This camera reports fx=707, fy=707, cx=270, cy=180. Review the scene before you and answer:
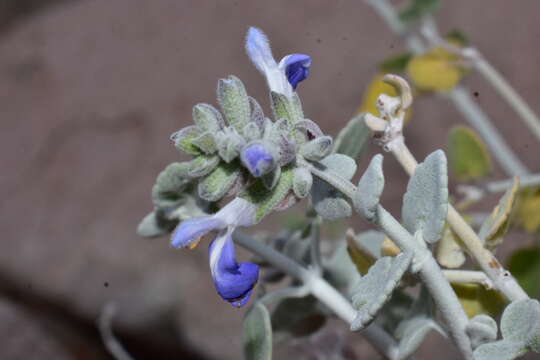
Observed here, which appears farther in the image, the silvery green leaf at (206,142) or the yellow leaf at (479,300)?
the yellow leaf at (479,300)

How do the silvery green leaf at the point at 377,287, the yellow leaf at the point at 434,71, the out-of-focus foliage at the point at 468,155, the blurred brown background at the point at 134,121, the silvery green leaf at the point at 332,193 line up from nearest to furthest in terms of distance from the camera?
the silvery green leaf at the point at 377,287 → the silvery green leaf at the point at 332,193 → the out-of-focus foliage at the point at 468,155 → the yellow leaf at the point at 434,71 → the blurred brown background at the point at 134,121

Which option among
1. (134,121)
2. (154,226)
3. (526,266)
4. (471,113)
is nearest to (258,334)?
(154,226)

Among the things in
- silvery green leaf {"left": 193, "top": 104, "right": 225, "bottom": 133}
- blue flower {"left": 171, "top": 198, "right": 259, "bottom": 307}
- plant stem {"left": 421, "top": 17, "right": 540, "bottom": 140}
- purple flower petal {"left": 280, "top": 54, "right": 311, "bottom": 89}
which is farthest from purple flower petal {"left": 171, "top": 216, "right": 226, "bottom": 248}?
plant stem {"left": 421, "top": 17, "right": 540, "bottom": 140}

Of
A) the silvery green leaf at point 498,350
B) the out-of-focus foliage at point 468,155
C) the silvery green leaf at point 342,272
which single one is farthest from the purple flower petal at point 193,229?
the out-of-focus foliage at point 468,155

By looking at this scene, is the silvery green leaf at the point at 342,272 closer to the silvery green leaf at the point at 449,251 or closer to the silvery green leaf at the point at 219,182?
the silvery green leaf at the point at 449,251

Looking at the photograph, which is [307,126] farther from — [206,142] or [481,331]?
[481,331]

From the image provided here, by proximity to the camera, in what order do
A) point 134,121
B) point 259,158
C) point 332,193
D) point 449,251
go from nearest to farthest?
1. point 259,158
2. point 332,193
3. point 449,251
4. point 134,121
